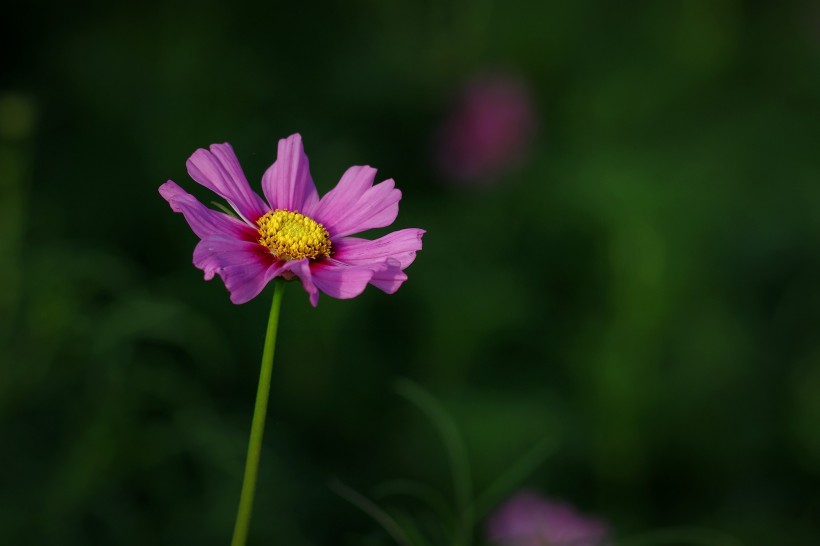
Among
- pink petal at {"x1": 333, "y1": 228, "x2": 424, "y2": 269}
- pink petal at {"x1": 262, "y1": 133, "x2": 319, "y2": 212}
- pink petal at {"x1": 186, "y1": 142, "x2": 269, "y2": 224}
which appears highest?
pink petal at {"x1": 262, "y1": 133, "x2": 319, "y2": 212}

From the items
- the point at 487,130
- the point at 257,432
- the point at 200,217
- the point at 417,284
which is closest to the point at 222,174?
the point at 200,217

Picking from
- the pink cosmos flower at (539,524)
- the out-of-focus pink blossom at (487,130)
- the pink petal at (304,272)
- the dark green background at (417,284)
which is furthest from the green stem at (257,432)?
the out-of-focus pink blossom at (487,130)

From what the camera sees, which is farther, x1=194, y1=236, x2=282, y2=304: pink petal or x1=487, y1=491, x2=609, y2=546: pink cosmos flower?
x1=487, y1=491, x2=609, y2=546: pink cosmos flower

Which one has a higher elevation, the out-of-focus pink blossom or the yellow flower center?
the out-of-focus pink blossom

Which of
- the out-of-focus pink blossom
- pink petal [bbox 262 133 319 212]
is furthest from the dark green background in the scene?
pink petal [bbox 262 133 319 212]

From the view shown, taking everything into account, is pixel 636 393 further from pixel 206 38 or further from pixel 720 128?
pixel 206 38

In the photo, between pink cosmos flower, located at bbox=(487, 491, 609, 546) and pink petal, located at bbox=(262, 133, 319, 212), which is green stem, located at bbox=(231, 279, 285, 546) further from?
pink cosmos flower, located at bbox=(487, 491, 609, 546)

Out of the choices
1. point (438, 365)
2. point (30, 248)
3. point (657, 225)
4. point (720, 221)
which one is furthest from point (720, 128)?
point (30, 248)
